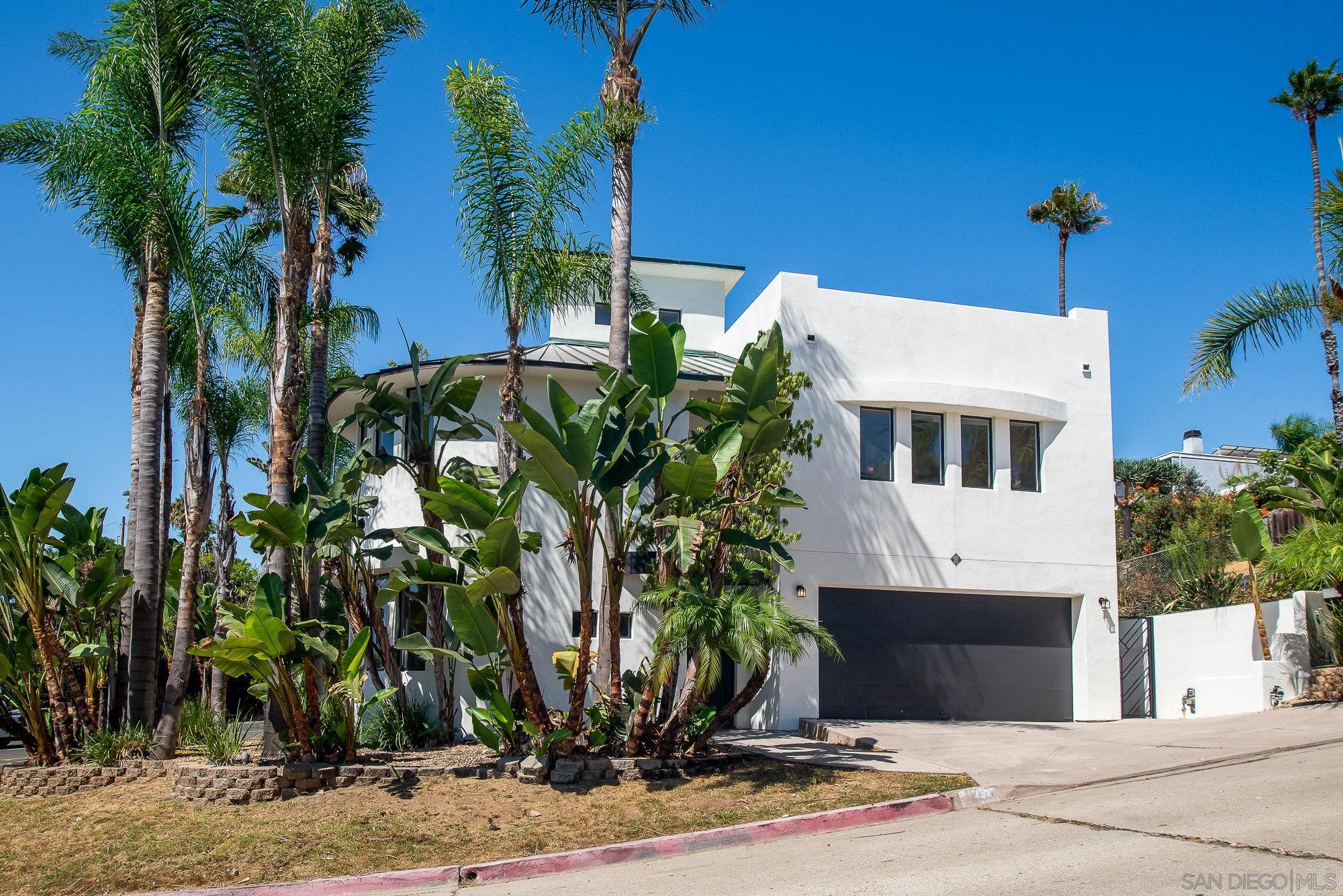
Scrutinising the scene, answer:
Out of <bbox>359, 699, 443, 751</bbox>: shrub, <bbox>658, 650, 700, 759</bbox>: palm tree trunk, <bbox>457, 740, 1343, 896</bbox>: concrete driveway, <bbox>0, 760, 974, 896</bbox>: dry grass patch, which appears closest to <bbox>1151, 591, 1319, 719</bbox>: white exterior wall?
→ <bbox>457, 740, 1343, 896</bbox>: concrete driveway

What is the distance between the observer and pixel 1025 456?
1947cm

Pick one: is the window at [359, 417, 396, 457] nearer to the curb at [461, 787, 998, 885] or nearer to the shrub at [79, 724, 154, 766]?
the shrub at [79, 724, 154, 766]

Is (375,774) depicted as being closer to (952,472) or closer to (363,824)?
(363,824)

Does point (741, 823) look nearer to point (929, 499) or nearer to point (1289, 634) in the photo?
point (929, 499)

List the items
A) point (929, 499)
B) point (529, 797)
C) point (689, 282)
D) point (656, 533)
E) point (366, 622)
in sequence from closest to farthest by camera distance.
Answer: point (529, 797)
point (656, 533)
point (366, 622)
point (929, 499)
point (689, 282)

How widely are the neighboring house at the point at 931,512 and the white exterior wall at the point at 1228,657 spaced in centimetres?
122

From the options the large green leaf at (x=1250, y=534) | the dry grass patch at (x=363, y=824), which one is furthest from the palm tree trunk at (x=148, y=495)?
the large green leaf at (x=1250, y=534)

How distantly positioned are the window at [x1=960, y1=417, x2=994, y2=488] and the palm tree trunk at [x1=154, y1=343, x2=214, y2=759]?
12899 mm

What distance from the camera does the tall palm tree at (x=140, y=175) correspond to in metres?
13.8

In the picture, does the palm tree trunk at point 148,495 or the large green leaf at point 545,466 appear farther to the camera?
the palm tree trunk at point 148,495

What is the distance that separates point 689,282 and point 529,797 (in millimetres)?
16405

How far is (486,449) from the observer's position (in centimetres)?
1777

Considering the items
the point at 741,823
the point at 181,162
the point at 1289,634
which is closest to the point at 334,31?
the point at 181,162

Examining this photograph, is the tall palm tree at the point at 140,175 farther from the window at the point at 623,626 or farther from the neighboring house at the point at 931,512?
the window at the point at 623,626
